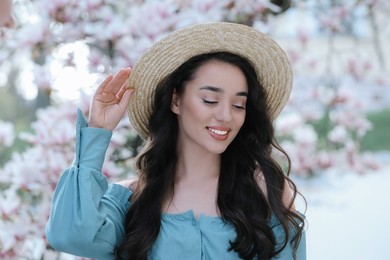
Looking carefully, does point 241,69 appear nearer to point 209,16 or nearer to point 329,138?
point 209,16

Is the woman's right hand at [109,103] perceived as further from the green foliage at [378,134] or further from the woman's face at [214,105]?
the green foliage at [378,134]

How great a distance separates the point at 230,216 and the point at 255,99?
34cm

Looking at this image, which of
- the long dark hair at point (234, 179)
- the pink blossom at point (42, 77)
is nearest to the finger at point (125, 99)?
the long dark hair at point (234, 179)

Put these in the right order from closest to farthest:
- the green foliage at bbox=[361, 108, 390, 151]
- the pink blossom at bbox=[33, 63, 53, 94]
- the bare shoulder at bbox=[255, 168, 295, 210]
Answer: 1. the bare shoulder at bbox=[255, 168, 295, 210]
2. the pink blossom at bbox=[33, 63, 53, 94]
3. the green foliage at bbox=[361, 108, 390, 151]

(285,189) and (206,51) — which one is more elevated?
(206,51)

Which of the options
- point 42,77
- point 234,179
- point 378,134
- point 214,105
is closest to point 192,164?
point 234,179

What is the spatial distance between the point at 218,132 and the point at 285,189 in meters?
0.28

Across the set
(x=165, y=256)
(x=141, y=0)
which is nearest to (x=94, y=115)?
(x=165, y=256)

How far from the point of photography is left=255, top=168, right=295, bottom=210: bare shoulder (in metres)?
2.12

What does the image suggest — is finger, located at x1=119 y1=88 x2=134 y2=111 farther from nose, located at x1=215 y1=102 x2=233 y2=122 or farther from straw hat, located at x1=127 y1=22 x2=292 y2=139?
nose, located at x1=215 y1=102 x2=233 y2=122

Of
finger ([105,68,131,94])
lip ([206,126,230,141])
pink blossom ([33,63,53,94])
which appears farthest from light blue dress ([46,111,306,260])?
pink blossom ([33,63,53,94])

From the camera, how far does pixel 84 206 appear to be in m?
1.92

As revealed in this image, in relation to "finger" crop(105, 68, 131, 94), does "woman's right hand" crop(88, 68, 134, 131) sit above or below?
below

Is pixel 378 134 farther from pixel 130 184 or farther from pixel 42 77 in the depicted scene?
pixel 130 184
